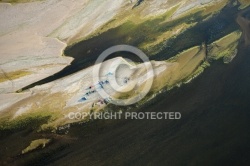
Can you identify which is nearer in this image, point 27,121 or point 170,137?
point 170,137

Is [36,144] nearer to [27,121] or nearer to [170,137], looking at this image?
[27,121]

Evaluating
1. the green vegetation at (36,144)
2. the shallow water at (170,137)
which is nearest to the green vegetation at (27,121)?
the shallow water at (170,137)

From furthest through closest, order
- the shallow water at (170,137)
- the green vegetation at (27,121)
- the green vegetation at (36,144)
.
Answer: the green vegetation at (27,121) → the green vegetation at (36,144) → the shallow water at (170,137)

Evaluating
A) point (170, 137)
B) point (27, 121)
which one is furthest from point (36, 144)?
point (170, 137)

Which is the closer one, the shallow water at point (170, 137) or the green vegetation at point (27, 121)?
the shallow water at point (170, 137)

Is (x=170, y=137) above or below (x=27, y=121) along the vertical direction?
below

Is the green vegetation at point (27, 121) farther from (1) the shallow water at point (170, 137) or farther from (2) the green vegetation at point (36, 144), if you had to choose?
(2) the green vegetation at point (36, 144)

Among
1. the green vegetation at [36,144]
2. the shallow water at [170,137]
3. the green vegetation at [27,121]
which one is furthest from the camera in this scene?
the green vegetation at [27,121]

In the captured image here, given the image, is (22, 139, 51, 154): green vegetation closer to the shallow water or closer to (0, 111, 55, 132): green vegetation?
the shallow water

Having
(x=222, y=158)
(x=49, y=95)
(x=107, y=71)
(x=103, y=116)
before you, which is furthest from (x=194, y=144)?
(x=49, y=95)

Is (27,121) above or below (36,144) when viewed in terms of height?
above

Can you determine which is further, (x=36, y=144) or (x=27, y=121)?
(x=27, y=121)
